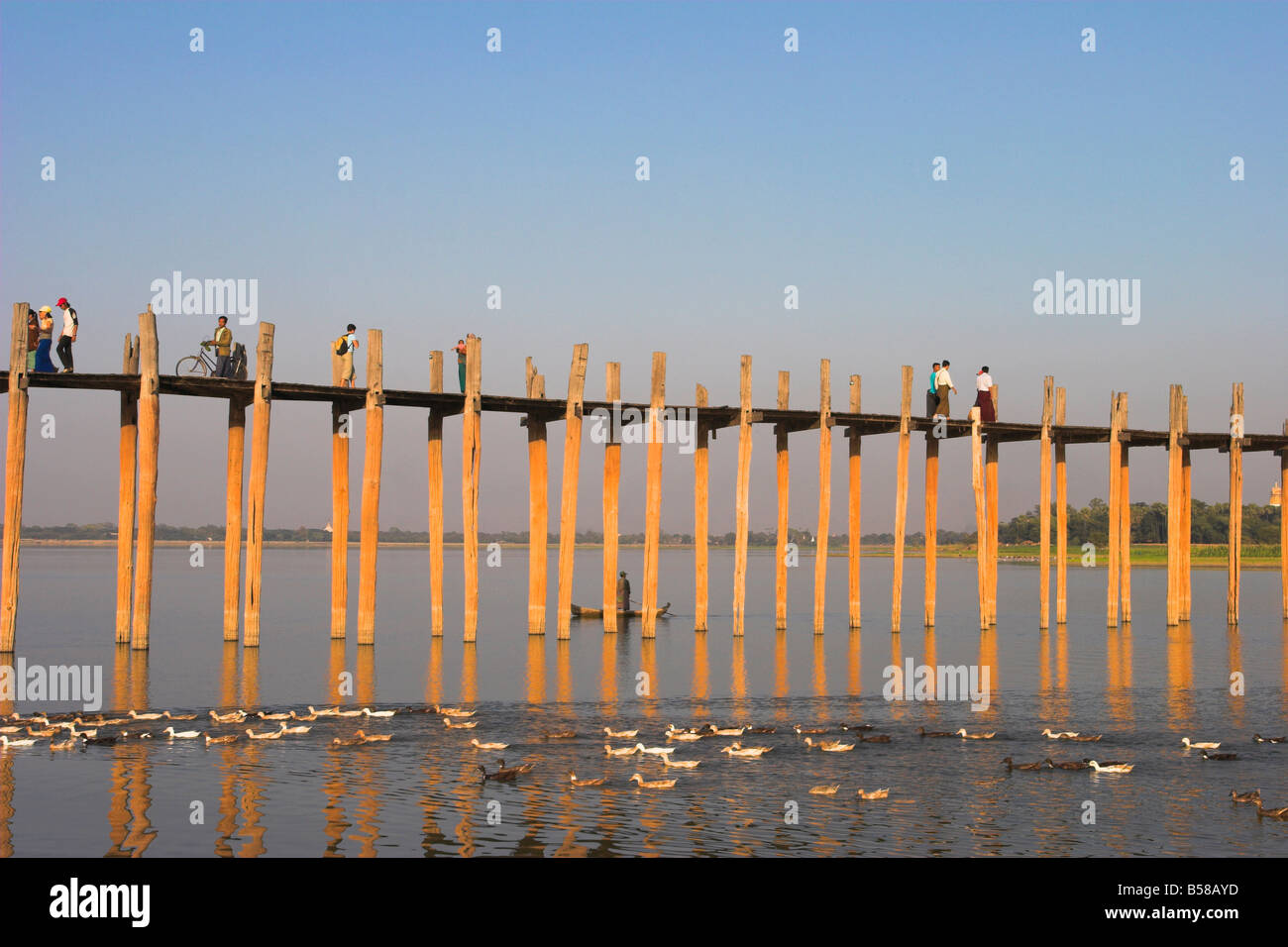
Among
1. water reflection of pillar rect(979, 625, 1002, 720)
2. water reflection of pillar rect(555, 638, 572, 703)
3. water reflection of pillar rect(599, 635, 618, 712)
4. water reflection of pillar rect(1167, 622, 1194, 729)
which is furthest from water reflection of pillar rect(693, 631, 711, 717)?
water reflection of pillar rect(1167, 622, 1194, 729)

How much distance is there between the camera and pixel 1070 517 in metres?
149

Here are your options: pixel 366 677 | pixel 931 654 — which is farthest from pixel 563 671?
pixel 931 654

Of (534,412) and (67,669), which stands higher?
(534,412)

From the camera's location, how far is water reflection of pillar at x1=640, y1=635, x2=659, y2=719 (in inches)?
899

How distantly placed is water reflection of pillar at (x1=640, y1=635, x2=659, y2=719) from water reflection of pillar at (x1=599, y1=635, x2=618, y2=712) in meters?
0.62

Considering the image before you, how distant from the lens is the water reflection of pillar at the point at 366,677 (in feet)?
77.4

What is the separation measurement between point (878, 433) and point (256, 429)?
18.0 metres

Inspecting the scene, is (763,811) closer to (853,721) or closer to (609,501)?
(853,721)

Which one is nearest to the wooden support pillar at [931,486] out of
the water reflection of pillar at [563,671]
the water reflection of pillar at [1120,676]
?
the water reflection of pillar at [1120,676]

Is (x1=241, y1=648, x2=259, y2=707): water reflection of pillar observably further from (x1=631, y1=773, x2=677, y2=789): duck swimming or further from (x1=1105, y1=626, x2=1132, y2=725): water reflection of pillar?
(x1=1105, y1=626, x2=1132, y2=725): water reflection of pillar

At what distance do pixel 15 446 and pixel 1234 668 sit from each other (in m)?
28.4
